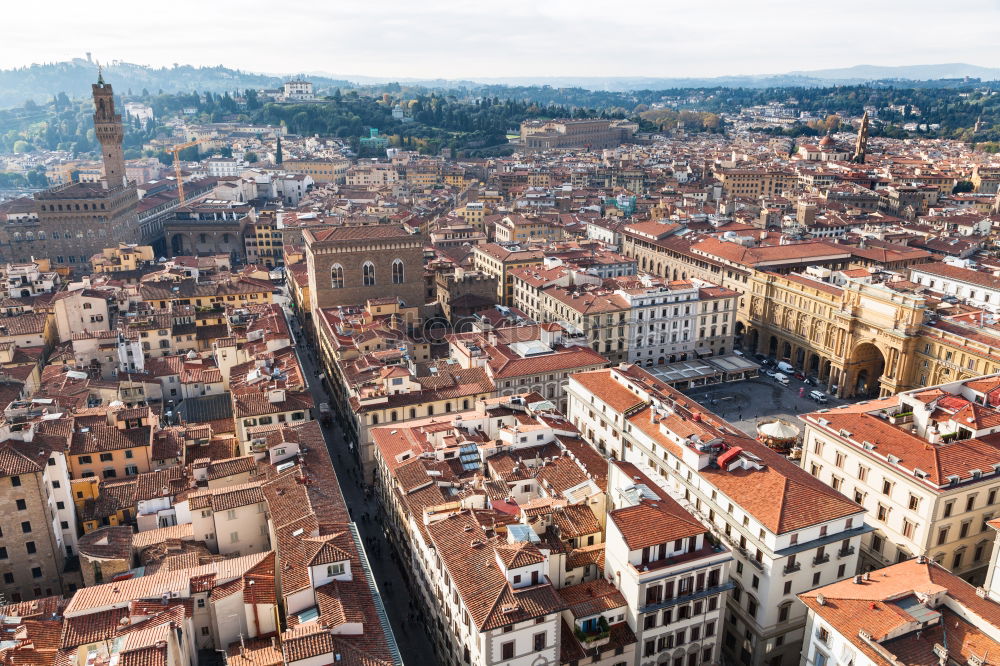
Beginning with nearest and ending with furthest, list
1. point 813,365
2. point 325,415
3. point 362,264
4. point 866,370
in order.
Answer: point 325,415
point 866,370
point 362,264
point 813,365

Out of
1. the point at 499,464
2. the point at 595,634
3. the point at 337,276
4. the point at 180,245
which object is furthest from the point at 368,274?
the point at 180,245

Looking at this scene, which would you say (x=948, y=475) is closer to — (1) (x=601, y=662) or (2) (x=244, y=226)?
(1) (x=601, y=662)

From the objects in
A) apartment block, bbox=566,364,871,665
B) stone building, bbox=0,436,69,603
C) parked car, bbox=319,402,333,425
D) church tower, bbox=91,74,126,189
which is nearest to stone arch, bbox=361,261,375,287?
parked car, bbox=319,402,333,425

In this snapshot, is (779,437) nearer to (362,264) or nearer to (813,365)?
(813,365)

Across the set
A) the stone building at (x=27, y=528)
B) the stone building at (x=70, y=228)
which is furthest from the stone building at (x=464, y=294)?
Result: the stone building at (x=70, y=228)

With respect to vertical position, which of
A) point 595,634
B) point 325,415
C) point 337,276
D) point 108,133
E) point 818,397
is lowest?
point 818,397

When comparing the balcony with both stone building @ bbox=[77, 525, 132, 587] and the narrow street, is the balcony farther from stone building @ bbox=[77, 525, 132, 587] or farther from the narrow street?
stone building @ bbox=[77, 525, 132, 587]

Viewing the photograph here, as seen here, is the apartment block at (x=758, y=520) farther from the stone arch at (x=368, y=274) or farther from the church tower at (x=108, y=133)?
the church tower at (x=108, y=133)
